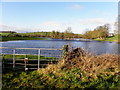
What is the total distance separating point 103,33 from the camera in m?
57.8

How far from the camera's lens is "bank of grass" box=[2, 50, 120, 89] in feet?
20.5

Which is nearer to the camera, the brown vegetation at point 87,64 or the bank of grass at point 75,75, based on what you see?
the bank of grass at point 75,75

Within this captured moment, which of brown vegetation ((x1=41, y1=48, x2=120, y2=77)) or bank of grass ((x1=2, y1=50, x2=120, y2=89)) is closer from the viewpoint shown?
bank of grass ((x1=2, y1=50, x2=120, y2=89))

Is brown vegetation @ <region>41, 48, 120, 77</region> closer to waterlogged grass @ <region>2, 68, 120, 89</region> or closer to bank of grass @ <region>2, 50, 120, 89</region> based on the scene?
bank of grass @ <region>2, 50, 120, 89</region>

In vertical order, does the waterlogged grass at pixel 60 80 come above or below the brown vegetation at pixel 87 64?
below

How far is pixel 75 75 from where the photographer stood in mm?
6898

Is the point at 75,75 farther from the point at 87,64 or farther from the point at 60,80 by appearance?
the point at 87,64

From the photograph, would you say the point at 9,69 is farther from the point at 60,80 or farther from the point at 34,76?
the point at 60,80

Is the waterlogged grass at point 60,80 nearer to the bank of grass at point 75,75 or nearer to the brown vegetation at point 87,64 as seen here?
the bank of grass at point 75,75

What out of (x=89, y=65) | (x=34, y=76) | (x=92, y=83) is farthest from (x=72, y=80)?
(x=34, y=76)

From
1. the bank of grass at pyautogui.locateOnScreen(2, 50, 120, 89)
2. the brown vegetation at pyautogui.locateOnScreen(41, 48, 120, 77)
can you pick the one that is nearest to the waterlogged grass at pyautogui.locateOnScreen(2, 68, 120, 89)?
the bank of grass at pyautogui.locateOnScreen(2, 50, 120, 89)

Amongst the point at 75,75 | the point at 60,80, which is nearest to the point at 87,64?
the point at 75,75

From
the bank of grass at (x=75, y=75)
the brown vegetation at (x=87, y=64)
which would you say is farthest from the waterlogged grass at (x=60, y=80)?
the brown vegetation at (x=87, y=64)

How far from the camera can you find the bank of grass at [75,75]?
626 cm
